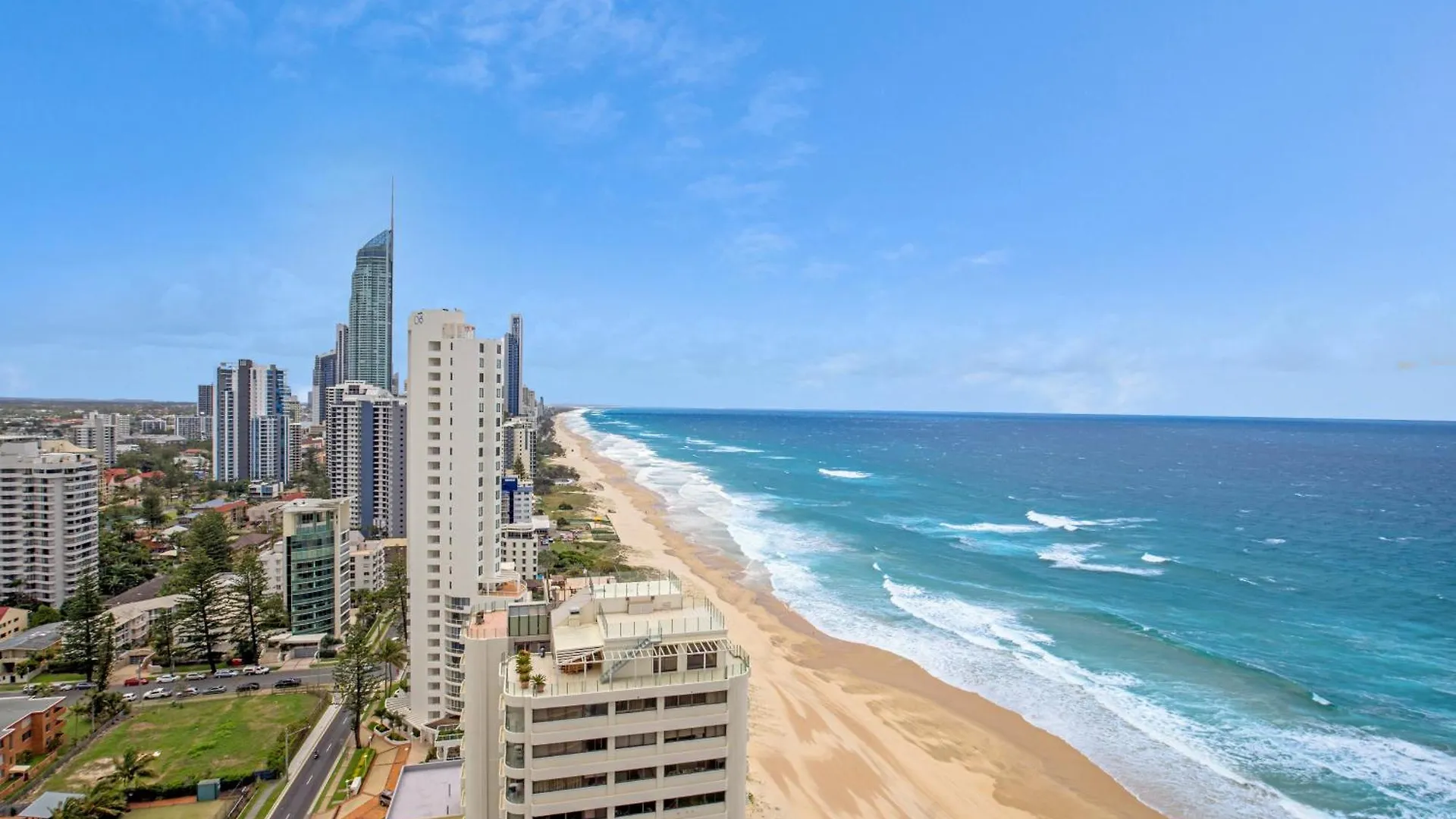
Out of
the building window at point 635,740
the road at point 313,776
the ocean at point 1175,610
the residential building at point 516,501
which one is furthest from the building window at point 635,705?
the residential building at point 516,501

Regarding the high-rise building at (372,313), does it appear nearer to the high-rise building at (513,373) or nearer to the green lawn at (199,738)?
the high-rise building at (513,373)

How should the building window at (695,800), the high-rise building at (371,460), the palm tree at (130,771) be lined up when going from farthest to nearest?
the high-rise building at (371,460) → the palm tree at (130,771) → the building window at (695,800)

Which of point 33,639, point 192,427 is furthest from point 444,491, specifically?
point 192,427

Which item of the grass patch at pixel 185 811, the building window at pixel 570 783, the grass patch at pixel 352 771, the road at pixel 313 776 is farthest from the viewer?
the grass patch at pixel 352 771

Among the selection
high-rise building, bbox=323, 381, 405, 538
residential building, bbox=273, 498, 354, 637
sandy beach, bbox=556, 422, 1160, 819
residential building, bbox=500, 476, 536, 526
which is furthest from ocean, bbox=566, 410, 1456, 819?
residential building, bbox=273, 498, 354, 637

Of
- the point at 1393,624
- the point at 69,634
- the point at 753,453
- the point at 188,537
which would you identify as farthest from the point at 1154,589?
the point at 753,453
